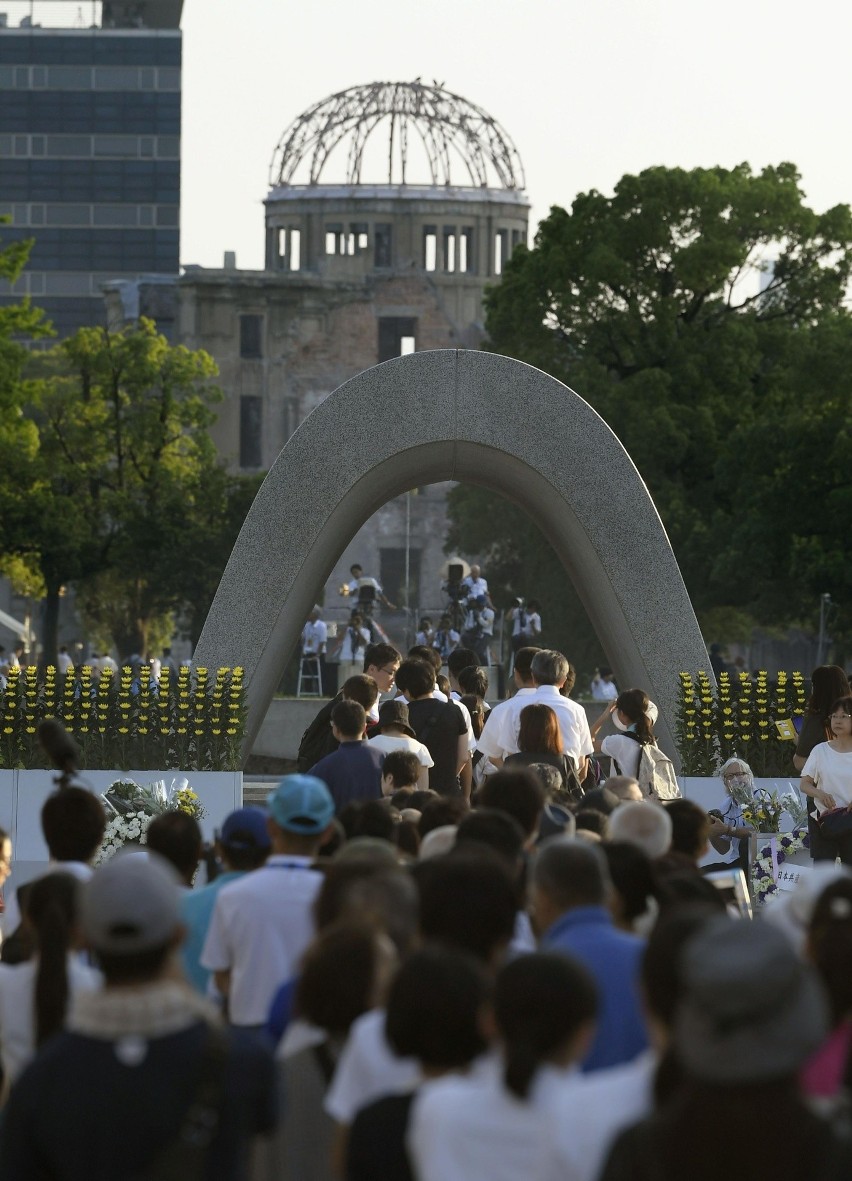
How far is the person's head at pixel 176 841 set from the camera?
7.20 meters

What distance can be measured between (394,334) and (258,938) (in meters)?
72.0

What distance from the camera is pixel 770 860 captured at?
1384cm

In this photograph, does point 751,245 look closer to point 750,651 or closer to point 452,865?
point 750,651

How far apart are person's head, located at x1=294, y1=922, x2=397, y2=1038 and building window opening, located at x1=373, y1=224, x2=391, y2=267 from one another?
81.5 metres

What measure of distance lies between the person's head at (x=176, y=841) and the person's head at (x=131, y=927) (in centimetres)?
246

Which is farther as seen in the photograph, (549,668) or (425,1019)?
(549,668)

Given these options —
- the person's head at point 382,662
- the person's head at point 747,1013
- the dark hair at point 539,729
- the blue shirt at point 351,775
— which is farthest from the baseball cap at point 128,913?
the person's head at point 382,662

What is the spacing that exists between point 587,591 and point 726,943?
610 inches

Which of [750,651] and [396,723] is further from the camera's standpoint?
[750,651]

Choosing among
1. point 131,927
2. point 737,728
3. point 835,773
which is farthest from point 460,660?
point 131,927

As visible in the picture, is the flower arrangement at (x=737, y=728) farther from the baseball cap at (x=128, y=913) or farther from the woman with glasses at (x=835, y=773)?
the baseball cap at (x=128, y=913)

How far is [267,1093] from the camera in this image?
4.63 metres

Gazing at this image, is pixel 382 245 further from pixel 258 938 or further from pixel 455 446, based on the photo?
pixel 258 938

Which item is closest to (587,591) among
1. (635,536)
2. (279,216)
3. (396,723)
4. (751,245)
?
(635,536)
